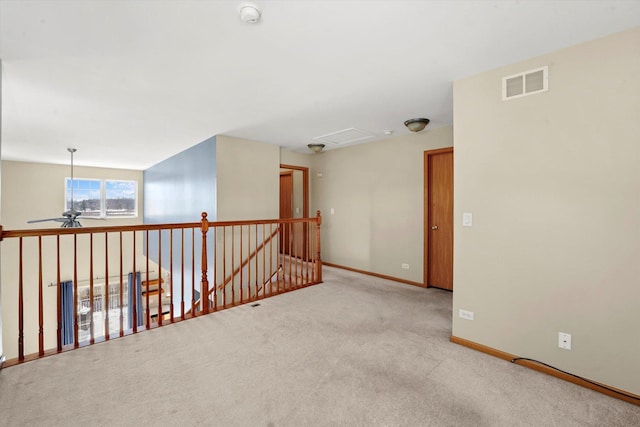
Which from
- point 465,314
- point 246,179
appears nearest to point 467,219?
point 465,314

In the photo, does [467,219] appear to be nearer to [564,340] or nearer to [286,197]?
[564,340]

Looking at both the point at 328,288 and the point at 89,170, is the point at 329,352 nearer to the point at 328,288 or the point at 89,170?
the point at 328,288

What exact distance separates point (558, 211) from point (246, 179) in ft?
13.6

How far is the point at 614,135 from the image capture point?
1855 millimetres

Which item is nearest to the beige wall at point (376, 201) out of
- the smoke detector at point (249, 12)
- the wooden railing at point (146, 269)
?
the wooden railing at point (146, 269)

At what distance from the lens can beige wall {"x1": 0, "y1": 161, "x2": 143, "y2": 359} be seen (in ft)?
20.5

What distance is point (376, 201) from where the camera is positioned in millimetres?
4902

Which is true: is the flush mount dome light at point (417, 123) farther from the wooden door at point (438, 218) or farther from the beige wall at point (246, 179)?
the beige wall at point (246, 179)

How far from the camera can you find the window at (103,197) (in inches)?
284

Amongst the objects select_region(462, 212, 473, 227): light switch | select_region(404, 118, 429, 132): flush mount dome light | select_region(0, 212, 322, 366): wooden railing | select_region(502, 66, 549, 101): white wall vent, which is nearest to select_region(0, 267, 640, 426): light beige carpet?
select_region(462, 212, 473, 227): light switch

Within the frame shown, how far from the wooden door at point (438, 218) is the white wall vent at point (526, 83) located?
1.74 m

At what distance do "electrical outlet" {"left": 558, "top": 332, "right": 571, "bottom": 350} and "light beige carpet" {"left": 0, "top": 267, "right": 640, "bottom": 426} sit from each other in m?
0.25

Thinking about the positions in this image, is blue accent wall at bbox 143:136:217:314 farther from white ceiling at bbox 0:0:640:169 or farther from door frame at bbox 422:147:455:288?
door frame at bbox 422:147:455:288

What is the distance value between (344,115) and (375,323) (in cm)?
Result: 252
